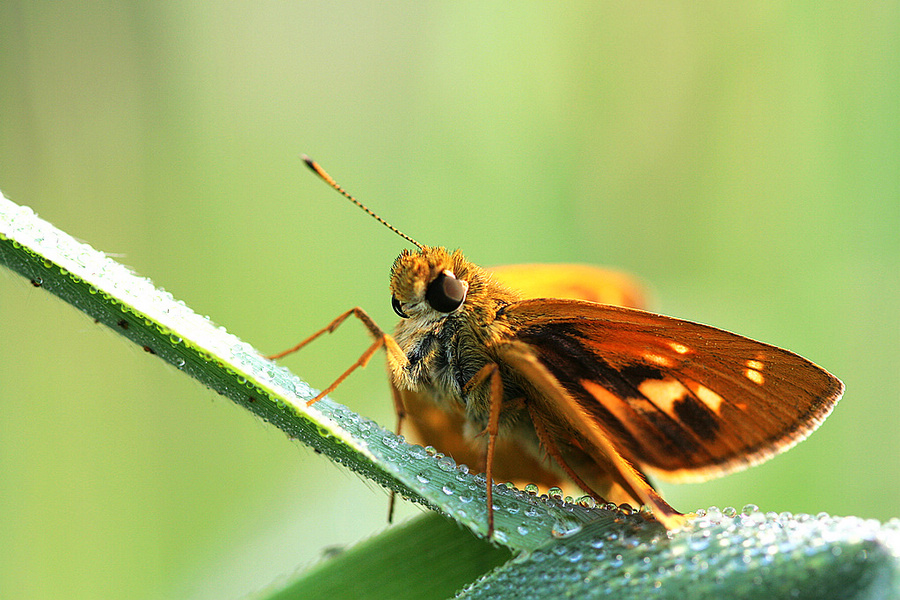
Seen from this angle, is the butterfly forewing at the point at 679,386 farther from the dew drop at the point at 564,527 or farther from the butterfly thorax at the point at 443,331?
the dew drop at the point at 564,527

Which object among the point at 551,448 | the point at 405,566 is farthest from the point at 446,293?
the point at 405,566

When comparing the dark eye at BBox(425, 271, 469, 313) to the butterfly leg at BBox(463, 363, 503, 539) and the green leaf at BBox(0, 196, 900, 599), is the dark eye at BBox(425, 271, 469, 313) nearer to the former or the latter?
the butterfly leg at BBox(463, 363, 503, 539)

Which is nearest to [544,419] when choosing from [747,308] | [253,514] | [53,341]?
[253,514]

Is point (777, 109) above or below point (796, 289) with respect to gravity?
above

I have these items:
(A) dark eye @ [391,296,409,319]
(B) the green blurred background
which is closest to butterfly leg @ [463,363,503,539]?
(A) dark eye @ [391,296,409,319]

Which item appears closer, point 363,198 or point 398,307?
point 398,307

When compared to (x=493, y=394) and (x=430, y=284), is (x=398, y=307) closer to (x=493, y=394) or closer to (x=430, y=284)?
(x=430, y=284)

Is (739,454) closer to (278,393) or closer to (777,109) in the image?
(278,393)
